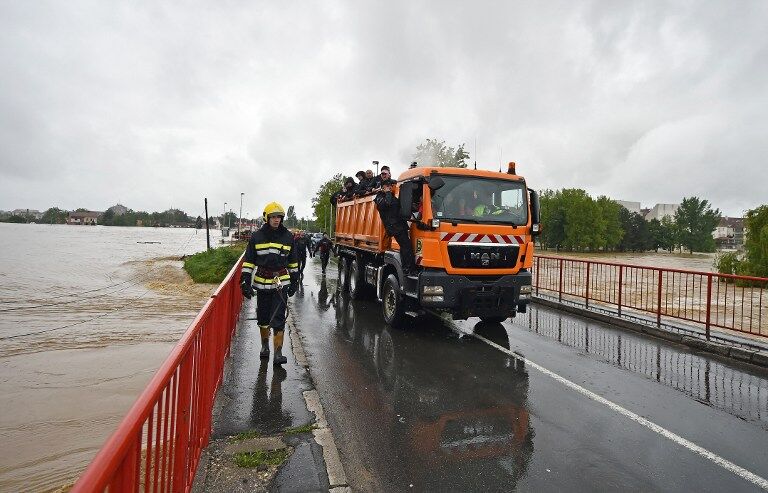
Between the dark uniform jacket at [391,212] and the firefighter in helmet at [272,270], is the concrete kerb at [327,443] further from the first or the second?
the dark uniform jacket at [391,212]

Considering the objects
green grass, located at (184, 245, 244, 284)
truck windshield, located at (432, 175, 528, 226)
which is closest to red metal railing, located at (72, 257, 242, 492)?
truck windshield, located at (432, 175, 528, 226)

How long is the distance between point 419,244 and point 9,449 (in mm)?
5625

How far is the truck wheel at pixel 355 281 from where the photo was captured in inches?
426

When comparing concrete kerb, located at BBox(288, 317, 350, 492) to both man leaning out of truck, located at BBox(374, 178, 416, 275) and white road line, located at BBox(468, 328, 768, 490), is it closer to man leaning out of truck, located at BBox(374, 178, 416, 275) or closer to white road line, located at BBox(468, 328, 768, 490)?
man leaning out of truck, located at BBox(374, 178, 416, 275)

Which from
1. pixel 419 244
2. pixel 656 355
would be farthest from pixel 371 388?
pixel 656 355

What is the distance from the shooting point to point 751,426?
4348 mm

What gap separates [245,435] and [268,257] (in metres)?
2.33

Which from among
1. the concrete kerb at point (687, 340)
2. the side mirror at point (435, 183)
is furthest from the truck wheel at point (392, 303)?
the concrete kerb at point (687, 340)

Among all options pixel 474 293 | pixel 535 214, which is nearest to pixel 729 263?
pixel 535 214

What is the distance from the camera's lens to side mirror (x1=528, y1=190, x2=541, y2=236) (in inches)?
308

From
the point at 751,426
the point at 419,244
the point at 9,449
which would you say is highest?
the point at 419,244

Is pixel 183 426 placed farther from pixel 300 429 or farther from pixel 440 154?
pixel 440 154

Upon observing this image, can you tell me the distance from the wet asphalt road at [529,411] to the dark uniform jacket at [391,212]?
181cm

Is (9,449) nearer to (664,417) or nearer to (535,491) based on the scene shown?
(535,491)
